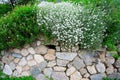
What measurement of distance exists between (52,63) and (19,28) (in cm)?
94

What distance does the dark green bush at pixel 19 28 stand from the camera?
6766 millimetres

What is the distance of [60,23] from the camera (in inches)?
267

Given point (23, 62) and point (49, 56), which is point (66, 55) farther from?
point (23, 62)

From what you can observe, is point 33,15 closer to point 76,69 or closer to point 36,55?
A: point 36,55

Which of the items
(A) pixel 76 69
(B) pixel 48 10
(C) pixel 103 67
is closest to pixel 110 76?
(C) pixel 103 67

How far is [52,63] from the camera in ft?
22.7

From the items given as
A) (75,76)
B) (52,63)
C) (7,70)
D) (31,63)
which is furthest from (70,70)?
(7,70)

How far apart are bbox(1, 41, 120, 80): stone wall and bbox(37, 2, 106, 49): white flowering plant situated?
250 millimetres

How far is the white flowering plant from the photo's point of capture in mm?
6754

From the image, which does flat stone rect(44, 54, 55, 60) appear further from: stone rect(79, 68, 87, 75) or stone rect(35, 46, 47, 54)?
stone rect(79, 68, 87, 75)

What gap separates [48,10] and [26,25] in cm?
54

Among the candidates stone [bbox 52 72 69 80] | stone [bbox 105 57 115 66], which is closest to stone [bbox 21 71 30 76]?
stone [bbox 52 72 69 80]

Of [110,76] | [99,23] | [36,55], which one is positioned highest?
[99,23]

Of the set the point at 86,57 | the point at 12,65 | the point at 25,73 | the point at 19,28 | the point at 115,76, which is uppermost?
the point at 19,28
